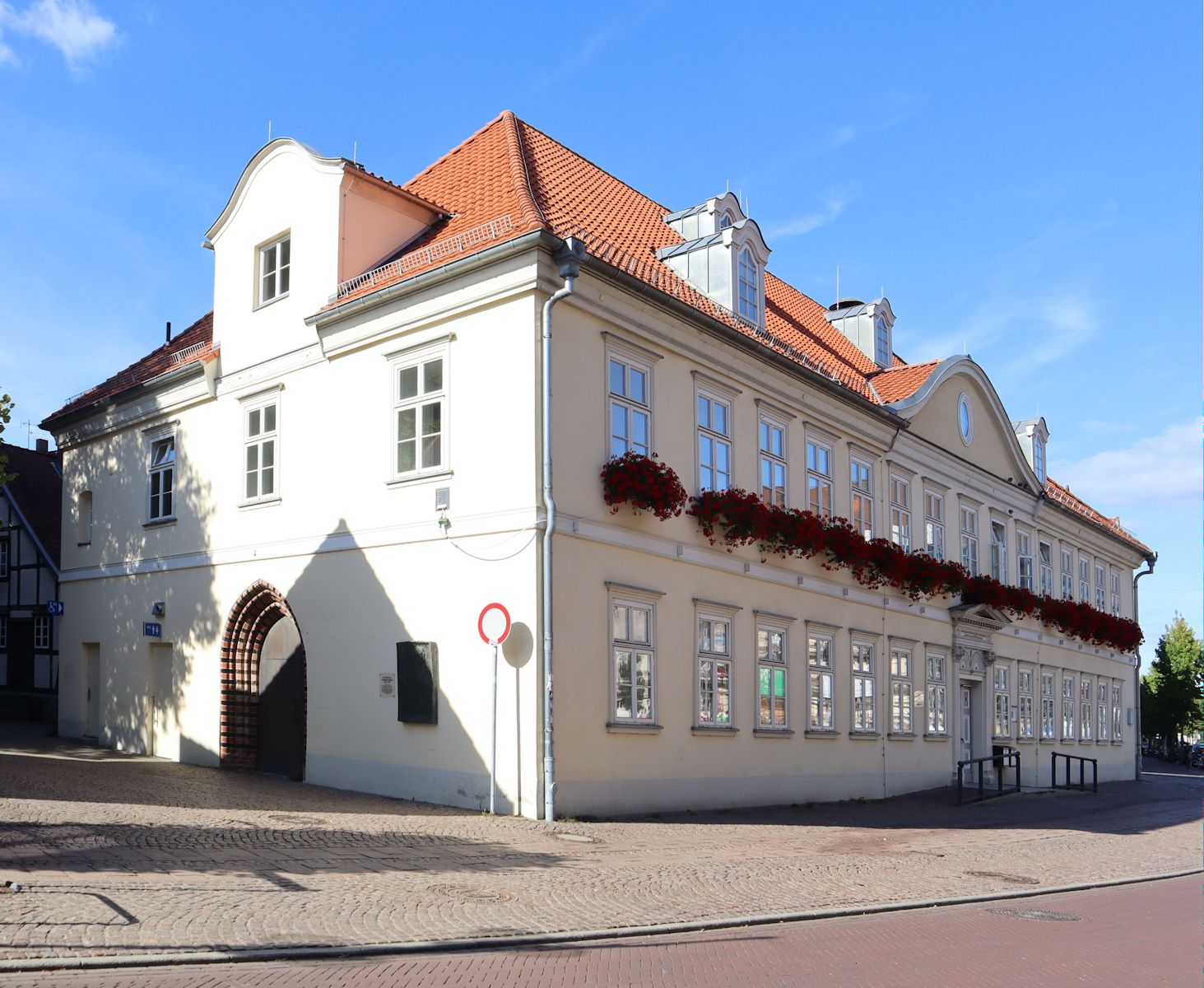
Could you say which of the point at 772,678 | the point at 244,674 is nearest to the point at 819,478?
the point at 772,678

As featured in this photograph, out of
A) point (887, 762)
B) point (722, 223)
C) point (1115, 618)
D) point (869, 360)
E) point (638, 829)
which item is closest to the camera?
point (638, 829)

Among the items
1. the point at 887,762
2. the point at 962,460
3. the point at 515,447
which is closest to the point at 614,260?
the point at 515,447

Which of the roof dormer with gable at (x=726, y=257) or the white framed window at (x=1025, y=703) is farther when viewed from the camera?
the white framed window at (x=1025, y=703)

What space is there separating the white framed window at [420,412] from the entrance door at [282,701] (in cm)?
391

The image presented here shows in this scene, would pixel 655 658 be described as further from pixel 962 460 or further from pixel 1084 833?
pixel 962 460

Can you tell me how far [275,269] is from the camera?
68.6 ft

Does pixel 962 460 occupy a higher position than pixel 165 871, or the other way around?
pixel 962 460

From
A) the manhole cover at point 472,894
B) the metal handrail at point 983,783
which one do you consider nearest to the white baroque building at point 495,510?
the metal handrail at point 983,783

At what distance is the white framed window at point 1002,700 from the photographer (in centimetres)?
3056

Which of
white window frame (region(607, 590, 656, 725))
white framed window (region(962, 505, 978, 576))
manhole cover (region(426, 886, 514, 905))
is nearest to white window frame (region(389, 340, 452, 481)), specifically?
white window frame (region(607, 590, 656, 725))

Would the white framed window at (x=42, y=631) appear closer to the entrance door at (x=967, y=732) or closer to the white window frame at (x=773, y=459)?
the white window frame at (x=773, y=459)

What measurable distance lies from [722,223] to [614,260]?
526 centimetres

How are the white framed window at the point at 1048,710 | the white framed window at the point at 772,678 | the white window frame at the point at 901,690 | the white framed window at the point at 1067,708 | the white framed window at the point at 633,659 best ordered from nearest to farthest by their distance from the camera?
the white framed window at the point at 633,659 → the white framed window at the point at 772,678 → the white window frame at the point at 901,690 → the white framed window at the point at 1048,710 → the white framed window at the point at 1067,708

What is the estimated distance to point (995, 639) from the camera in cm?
3078
